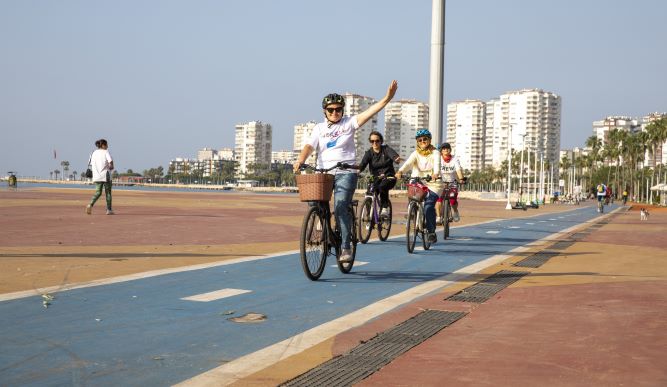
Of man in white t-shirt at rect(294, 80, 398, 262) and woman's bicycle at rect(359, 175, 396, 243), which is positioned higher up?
man in white t-shirt at rect(294, 80, 398, 262)

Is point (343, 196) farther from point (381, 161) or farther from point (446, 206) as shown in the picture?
point (446, 206)

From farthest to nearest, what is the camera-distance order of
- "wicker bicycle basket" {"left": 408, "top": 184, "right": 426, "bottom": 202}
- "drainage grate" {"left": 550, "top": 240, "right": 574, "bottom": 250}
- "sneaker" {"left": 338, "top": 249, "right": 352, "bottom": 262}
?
"drainage grate" {"left": 550, "top": 240, "right": 574, "bottom": 250}, "wicker bicycle basket" {"left": 408, "top": 184, "right": 426, "bottom": 202}, "sneaker" {"left": 338, "top": 249, "right": 352, "bottom": 262}

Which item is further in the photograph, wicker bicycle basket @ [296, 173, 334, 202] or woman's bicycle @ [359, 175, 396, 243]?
woman's bicycle @ [359, 175, 396, 243]

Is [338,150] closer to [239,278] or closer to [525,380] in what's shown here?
[239,278]

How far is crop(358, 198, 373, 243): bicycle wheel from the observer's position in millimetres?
11978

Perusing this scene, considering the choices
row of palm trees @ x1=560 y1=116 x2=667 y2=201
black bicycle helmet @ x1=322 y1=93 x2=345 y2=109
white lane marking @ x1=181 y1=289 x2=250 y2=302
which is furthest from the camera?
row of palm trees @ x1=560 y1=116 x2=667 y2=201

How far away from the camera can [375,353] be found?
445cm

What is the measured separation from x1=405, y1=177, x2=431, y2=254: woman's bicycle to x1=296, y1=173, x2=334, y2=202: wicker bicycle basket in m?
3.67

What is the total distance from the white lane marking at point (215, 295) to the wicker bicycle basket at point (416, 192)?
5.16 meters

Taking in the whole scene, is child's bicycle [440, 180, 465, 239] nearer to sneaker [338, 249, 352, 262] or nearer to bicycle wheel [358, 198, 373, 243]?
bicycle wheel [358, 198, 373, 243]

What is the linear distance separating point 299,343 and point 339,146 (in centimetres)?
359

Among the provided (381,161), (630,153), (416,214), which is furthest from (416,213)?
(630,153)

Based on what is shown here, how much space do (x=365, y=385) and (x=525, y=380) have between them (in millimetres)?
878

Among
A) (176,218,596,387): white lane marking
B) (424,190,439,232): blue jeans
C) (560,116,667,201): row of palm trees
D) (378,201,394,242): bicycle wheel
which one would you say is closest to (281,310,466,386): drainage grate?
(176,218,596,387): white lane marking
